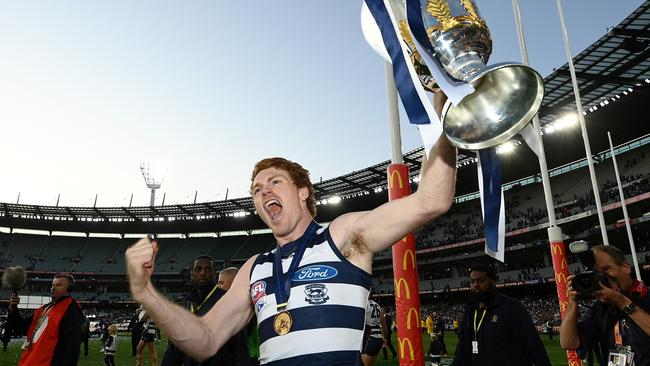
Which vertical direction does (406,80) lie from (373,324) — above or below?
above

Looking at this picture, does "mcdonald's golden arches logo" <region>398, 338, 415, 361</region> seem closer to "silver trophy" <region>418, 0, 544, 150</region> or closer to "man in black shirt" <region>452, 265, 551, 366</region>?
"man in black shirt" <region>452, 265, 551, 366</region>

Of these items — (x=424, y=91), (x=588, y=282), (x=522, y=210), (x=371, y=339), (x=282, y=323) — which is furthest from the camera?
(x=522, y=210)

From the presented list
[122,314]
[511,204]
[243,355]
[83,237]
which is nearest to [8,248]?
[83,237]

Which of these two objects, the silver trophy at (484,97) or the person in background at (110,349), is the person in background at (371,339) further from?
the person in background at (110,349)

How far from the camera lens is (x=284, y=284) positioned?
6.49 ft

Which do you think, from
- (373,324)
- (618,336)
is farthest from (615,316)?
(373,324)

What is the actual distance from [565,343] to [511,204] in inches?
1575

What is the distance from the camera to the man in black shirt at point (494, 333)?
14.8 ft

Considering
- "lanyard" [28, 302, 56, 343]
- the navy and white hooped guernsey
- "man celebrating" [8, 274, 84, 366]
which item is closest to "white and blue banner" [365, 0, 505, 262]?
the navy and white hooped guernsey

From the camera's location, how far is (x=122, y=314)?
158 feet

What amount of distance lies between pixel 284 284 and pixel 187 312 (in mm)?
521

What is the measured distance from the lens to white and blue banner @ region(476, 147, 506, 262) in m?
1.78

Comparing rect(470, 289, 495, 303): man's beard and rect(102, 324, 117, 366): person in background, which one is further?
rect(102, 324, 117, 366): person in background

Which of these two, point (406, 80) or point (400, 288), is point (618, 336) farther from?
point (406, 80)
